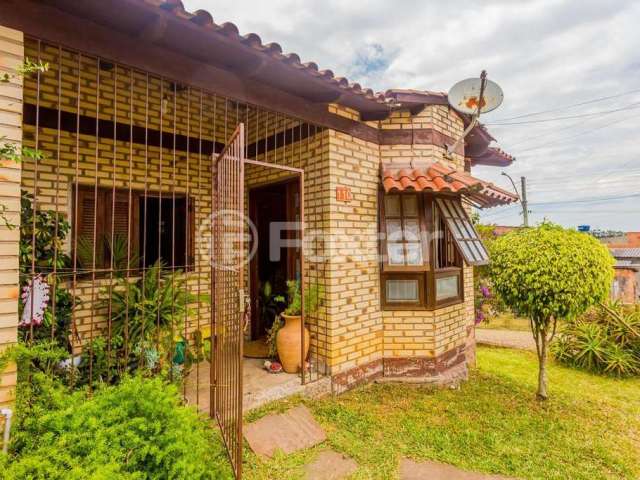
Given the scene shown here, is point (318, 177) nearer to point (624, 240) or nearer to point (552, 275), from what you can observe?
point (552, 275)

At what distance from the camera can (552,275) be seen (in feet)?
14.2

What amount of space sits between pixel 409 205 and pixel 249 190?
8.81 feet

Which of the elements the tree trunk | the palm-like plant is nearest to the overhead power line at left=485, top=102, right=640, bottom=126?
the tree trunk

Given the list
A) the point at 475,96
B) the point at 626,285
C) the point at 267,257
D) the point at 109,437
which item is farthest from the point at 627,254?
the point at 109,437

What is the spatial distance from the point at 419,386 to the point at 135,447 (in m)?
3.94

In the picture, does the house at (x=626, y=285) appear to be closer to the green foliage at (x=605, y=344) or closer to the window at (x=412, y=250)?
the green foliage at (x=605, y=344)

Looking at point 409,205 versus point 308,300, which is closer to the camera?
point 308,300

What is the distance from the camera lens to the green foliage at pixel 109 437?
1.69 meters

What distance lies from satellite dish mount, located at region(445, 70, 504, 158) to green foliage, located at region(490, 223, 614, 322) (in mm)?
1812

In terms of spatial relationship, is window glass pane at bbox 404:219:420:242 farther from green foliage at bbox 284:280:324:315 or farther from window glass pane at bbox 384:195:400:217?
green foliage at bbox 284:280:324:315

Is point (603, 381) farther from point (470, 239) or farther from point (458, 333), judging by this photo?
point (470, 239)

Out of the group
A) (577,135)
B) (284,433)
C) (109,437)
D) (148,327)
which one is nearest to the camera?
(109,437)

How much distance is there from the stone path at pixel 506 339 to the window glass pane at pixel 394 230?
17.1 feet

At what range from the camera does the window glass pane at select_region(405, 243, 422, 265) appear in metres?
4.89
